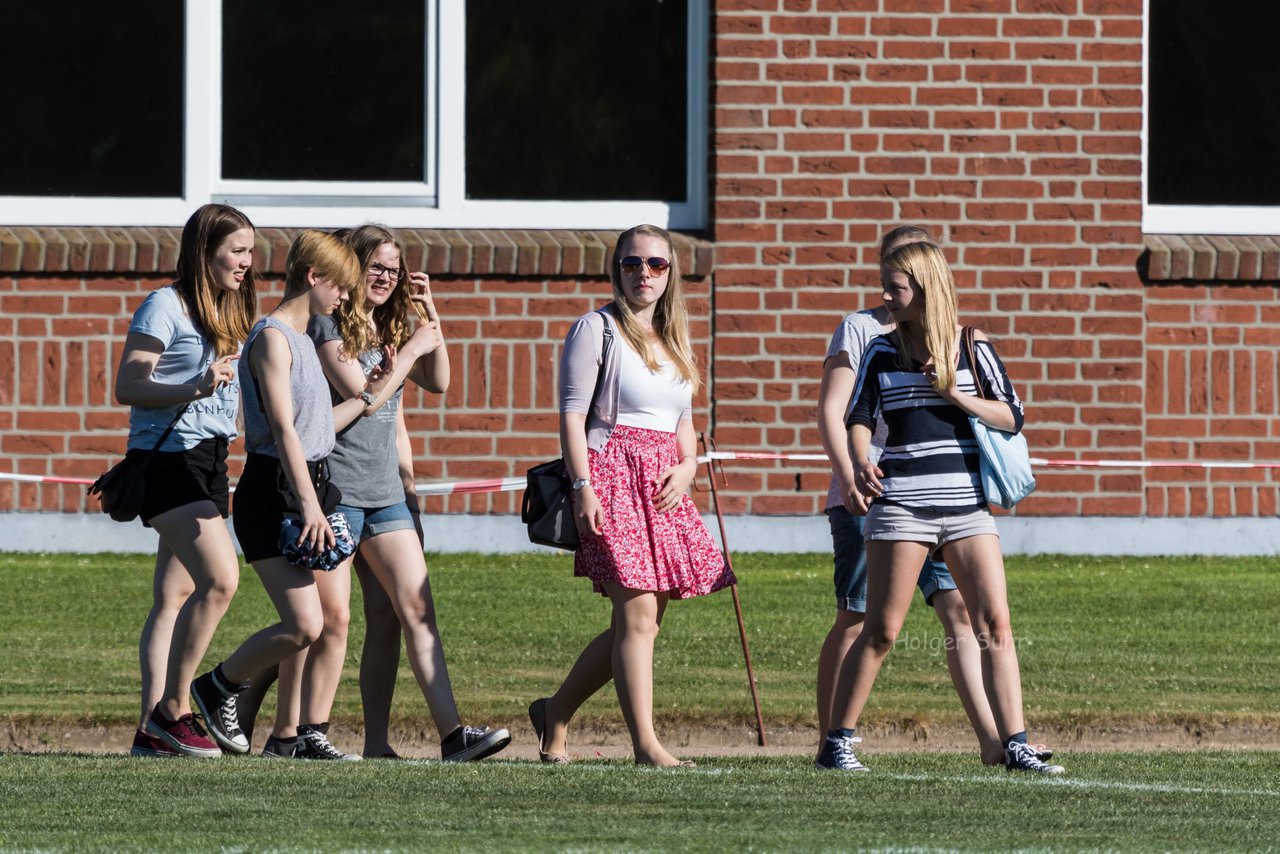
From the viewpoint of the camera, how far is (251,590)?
10.6 m

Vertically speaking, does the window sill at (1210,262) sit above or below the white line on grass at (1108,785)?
above

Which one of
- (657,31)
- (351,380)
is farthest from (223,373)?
(657,31)

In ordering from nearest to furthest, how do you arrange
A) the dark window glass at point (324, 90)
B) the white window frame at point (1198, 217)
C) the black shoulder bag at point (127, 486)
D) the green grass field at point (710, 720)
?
the green grass field at point (710, 720) < the black shoulder bag at point (127, 486) < the dark window glass at point (324, 90) < the white window frame at point (1198, 217)

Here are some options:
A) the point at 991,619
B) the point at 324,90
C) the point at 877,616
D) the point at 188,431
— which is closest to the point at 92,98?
the point at 324,90

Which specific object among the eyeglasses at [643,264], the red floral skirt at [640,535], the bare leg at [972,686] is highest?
the eyeglasses at [643,264]

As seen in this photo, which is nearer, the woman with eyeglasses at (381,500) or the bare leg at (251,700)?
the woman with eyeglasses at (381,500)

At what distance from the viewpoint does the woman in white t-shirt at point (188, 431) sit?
258 inches

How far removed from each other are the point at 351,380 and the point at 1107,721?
10.5 feet

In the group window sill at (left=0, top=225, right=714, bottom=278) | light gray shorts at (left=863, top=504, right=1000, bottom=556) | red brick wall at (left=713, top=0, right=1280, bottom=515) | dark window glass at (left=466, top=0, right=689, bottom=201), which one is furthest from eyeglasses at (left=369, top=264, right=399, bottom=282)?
dark window glass at (left=466, top=0, right=689, bottom=201)

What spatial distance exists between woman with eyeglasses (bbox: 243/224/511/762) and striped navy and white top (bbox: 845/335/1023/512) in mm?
1333

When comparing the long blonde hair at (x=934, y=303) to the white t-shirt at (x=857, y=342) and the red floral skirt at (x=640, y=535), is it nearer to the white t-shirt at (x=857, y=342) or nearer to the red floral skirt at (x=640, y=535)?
the white t-shirt at (x=857, y=342)

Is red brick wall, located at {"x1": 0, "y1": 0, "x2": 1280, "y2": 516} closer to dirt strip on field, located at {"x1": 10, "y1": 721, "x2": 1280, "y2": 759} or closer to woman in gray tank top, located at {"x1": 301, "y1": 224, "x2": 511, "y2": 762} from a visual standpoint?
dirt strip on field, located at {"x1": 10, "y1": 721, "x2": 1280, "y2": 759}

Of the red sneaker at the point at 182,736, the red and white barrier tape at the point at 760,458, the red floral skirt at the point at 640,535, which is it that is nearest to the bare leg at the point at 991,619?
the red floral skirt at the point at 640,535

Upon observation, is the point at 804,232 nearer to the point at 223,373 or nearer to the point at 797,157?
the point at 797,157
